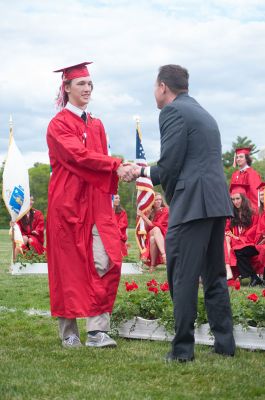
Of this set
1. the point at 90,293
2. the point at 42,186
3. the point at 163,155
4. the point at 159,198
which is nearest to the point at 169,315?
the point at 90,293

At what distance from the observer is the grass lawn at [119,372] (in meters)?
4.58

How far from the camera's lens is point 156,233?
1474 cm

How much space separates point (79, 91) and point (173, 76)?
4.06 ft

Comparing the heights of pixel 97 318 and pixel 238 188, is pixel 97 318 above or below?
below

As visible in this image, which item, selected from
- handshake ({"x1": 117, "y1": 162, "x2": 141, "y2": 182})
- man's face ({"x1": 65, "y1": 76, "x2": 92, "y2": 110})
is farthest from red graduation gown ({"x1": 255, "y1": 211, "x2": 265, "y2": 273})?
handshake ({"x1": 117, "y1": 162, "x2": 141, "y2": 182})

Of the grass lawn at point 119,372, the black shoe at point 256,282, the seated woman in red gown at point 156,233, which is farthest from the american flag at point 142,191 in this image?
the grass lawn at point 119,372

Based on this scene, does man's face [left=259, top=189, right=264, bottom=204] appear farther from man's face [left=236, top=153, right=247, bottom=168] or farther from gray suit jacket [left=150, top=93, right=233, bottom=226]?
gray suit jacket [left=150, top=93, right=233, bottom=226]

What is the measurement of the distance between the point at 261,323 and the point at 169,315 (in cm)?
80

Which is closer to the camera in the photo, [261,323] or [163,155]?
[163,155]

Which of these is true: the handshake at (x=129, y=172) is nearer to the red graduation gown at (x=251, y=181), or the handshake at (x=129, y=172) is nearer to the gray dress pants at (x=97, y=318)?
the gray dress pants at (x=97, y=318)

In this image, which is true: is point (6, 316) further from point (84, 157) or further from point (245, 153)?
point (245, 153)

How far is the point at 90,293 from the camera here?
6.25 m

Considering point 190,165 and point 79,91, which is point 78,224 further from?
point 190,165

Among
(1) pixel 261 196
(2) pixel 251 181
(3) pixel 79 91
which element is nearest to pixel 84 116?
(3) pixel 79 91
